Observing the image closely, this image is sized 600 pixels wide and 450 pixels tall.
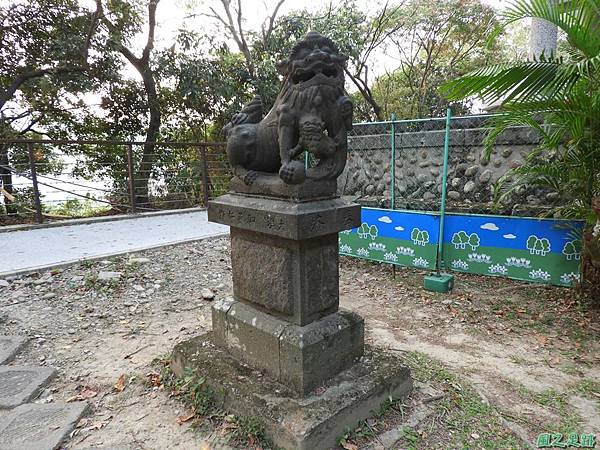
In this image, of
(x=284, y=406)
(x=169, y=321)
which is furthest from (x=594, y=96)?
(x=169, y=321)

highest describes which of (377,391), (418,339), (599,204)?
(599,204)

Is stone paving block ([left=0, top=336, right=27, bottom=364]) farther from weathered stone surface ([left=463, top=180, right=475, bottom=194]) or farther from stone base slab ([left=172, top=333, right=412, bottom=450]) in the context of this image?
weathered stone surface ([left=463, top=180, right=475, bottom=194])

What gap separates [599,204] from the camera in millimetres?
3131

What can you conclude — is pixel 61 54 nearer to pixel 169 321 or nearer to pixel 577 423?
pixel 169 321

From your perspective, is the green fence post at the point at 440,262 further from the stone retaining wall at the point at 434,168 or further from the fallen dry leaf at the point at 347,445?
the fallen dry leaf at the point at 347,445

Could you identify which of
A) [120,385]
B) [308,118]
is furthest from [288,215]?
[120,385]

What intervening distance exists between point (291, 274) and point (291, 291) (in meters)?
0.10

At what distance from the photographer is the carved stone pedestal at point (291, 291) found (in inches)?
80.8

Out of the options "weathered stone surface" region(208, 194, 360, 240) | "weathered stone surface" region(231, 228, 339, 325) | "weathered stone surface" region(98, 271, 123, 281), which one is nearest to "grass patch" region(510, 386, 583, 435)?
"weathered stone surface" region(231, 228, 339, 325)

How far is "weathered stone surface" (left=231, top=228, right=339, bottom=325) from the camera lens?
6.97 feet

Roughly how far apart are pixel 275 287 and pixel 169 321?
186cm

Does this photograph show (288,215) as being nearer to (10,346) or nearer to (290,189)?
(290,189)

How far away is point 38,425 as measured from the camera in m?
2.12

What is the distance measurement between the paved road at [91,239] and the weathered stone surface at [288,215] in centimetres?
325
